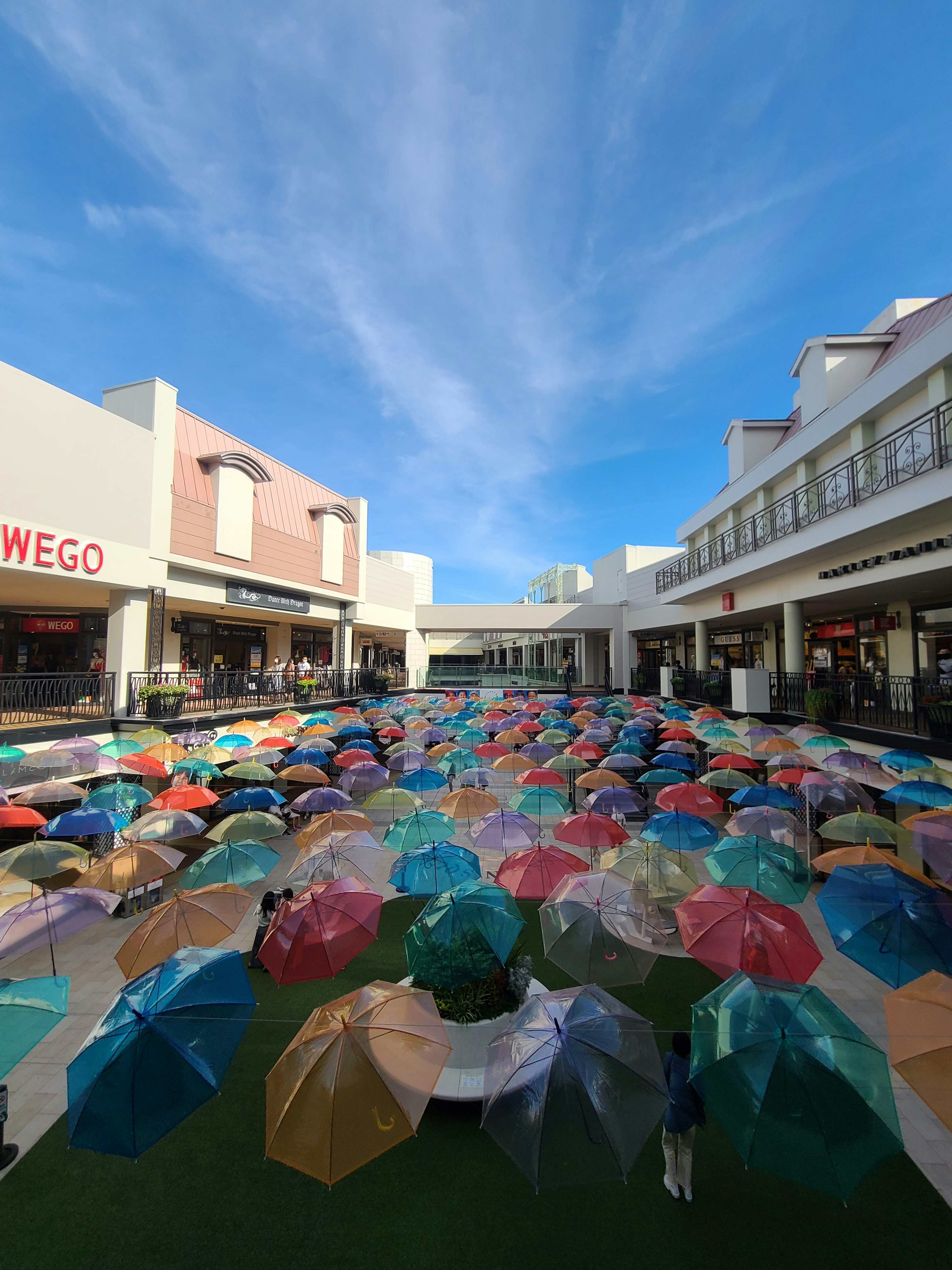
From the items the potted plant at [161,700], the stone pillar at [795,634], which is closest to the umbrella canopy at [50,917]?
the potted plant at [161,700]

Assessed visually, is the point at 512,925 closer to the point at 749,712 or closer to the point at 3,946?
the point at 3,946

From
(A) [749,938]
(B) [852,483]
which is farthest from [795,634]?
(A) [749,938]

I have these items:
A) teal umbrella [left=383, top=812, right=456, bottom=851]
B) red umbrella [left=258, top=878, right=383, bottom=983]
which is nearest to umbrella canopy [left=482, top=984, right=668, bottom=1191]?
red umbrella [left=258, top=878, right=383, bottom=983]

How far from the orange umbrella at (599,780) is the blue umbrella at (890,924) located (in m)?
5.95

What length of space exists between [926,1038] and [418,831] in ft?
23.0

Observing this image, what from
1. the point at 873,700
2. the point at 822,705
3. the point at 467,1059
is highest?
the point at 873,700

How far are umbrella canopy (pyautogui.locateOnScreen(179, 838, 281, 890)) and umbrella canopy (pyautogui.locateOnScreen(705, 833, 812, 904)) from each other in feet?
20.8

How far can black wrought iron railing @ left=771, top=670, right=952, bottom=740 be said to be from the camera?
1216cm

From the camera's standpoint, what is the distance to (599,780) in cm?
1276

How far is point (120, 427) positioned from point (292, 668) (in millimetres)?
13127

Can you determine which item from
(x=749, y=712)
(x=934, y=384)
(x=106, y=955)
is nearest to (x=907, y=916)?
(x=106, y=955)

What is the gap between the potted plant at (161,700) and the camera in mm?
16312

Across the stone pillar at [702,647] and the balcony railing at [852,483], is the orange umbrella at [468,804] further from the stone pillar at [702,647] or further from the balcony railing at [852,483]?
the stone pillar at [702,647]

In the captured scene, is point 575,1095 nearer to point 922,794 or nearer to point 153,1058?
point 153,1058
